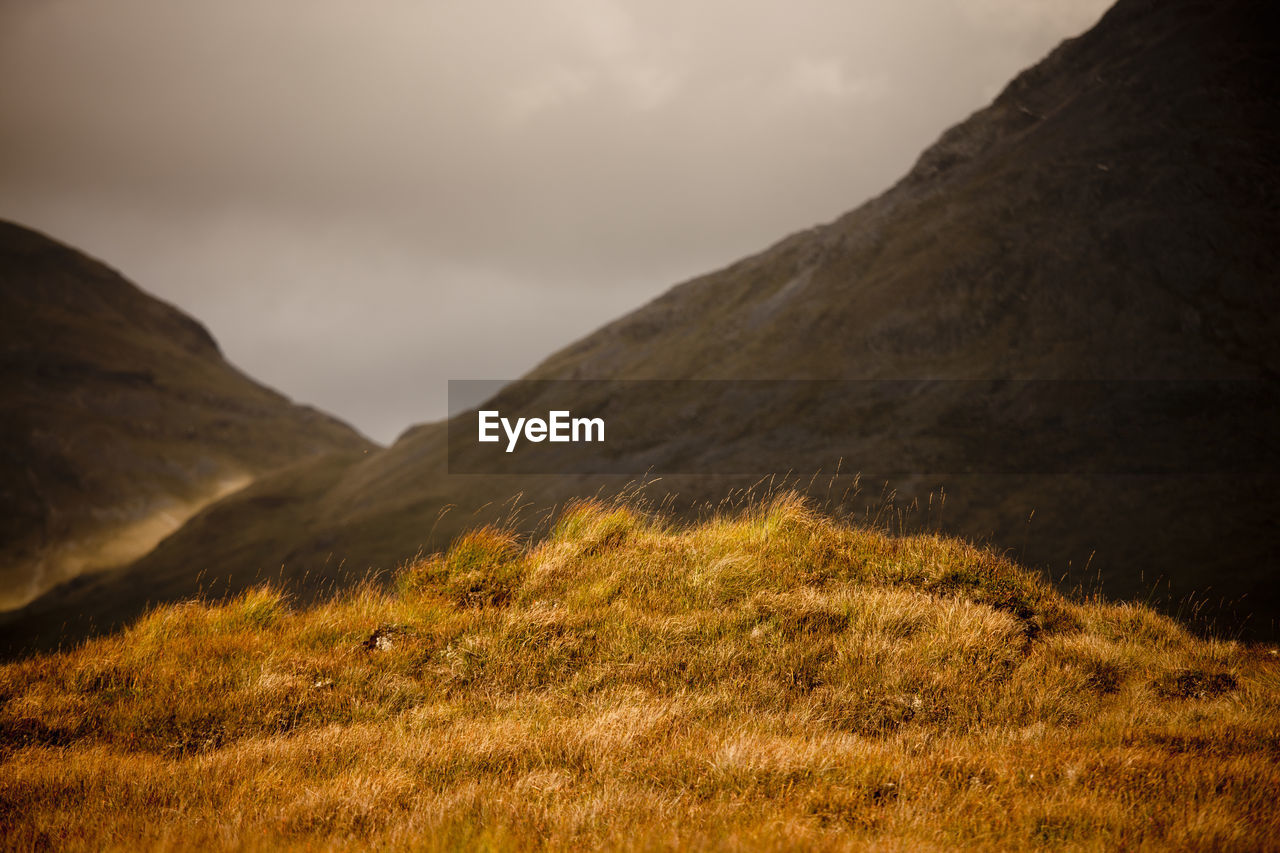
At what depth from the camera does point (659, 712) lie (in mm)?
5688

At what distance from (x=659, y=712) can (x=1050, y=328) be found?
66.4 m

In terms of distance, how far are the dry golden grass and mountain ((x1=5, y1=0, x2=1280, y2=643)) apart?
23.1 meters

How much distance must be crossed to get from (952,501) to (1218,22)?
219ft

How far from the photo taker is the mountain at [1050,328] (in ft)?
141

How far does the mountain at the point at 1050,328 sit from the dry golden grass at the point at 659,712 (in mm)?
23140

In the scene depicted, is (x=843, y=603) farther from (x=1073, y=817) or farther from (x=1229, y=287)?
(x=1229, y=287)

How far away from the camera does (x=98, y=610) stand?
107312 millimetres

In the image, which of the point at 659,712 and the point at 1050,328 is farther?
the point at 1050,328

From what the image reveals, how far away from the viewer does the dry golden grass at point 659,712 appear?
433cm

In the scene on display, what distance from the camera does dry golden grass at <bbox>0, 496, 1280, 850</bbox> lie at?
14.2ft

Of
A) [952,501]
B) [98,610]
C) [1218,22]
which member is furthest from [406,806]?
[98,610]

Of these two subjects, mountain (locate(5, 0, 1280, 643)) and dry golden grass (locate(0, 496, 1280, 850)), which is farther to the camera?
mountain (locate(5, 0, 1280, 643))

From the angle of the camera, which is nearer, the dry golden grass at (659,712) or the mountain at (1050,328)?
the dry golden grass at (659,712)

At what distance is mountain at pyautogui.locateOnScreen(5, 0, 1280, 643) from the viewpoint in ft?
141
